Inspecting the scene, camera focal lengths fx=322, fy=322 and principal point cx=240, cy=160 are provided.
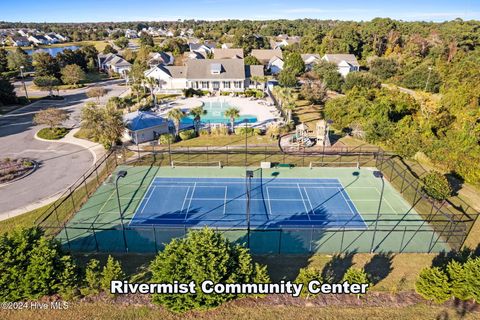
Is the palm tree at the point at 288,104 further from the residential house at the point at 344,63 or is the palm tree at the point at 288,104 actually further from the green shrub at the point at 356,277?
the residential house at the point at 344,63

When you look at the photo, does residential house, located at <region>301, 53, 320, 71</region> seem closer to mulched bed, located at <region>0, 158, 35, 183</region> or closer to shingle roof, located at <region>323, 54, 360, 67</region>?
shingle roof, located at <region>323, 54, 360, 67</region>

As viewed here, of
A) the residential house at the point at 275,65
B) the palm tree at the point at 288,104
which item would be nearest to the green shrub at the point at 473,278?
the palm tree at the point at 288,104

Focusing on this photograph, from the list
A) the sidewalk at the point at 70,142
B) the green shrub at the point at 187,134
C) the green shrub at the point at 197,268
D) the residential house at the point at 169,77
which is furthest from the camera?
the residential house at the point at 169,77

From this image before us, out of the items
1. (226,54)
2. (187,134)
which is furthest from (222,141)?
(226,54)

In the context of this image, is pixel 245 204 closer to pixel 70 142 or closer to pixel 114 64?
pixel 70 142

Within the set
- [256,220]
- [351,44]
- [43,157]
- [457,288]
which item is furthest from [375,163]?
[351,44]

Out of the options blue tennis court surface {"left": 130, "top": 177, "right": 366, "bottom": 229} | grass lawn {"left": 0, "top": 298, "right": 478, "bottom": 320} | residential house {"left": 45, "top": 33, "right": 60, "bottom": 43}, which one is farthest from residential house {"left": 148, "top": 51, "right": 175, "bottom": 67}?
residential house {"left": 45, "top": 33, "right": 60, "bottom": 43}
